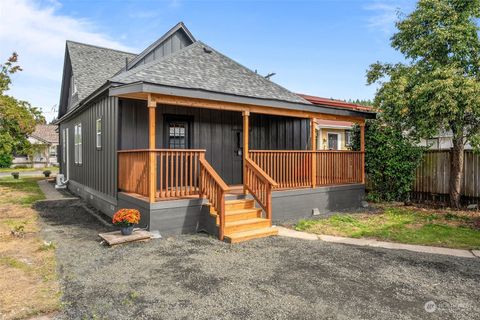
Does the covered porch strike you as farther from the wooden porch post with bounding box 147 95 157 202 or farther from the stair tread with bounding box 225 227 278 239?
the stair tread with bounding box 225 227 278 239

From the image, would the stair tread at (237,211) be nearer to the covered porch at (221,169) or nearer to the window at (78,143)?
the covered porch at (221,169)

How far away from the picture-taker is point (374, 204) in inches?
399

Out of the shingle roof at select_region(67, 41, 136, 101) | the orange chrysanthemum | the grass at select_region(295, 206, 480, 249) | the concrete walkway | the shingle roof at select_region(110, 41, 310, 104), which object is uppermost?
the shingle roof at select_region(67, 41, 136, 101)

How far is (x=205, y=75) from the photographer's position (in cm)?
916

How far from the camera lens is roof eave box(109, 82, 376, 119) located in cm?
599

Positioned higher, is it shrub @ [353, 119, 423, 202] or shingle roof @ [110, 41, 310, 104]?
shingle roof @ [110, 41, 310, 104]

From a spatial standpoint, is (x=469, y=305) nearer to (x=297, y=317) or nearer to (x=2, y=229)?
(x=297, y=317)

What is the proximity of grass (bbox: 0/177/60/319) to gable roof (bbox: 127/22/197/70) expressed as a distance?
21.6ft

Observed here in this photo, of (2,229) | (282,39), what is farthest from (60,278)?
(282,39)

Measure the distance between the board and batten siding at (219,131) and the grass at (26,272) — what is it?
2847 millimetres

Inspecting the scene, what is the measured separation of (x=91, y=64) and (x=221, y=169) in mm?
9243

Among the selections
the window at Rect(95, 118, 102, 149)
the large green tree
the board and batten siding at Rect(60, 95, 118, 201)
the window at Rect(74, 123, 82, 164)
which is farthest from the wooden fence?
the large green tree

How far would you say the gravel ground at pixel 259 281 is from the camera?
328 cm

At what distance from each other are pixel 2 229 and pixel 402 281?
314 inches
